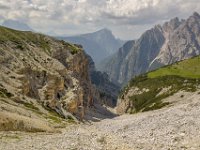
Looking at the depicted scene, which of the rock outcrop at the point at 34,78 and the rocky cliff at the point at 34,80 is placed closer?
the rocky cliff at the point at 34,80

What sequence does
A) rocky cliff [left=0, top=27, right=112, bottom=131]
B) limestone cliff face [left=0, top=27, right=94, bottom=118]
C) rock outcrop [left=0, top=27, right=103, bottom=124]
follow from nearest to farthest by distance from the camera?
rocky cliff [left=0, top=27, right=112, bottom=131]
rock outcrop [left=0, top=27, right=103, bottom=124]
limestone cliff face [left=0, top=27, right=94, bottom=118]

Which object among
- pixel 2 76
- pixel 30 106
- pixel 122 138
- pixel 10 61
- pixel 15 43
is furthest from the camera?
pixel 15 43

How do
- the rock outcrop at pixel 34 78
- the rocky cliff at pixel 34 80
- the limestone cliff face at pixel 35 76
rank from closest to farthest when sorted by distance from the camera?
the rocky cliff at pixel 34 80 → the rock outcrop at pixel 34 78 → the limestone cliff face at pixel 35 76

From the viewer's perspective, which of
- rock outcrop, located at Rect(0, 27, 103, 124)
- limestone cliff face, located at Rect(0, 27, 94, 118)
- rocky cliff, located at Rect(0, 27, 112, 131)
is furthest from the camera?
limestone cliff face, located at Rect(0, 27, 94, 118)

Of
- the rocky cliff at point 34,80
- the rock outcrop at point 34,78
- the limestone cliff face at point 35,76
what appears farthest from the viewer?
the limestone cliff face at point 35,76

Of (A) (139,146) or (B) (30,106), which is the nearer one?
(A) (139,146)

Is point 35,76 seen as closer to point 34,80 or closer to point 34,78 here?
point 34,78

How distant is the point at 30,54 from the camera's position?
17525 cm

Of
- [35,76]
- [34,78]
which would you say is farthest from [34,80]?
[35,76]

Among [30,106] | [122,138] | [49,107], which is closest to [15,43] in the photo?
[49,107]

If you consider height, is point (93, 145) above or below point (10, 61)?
below

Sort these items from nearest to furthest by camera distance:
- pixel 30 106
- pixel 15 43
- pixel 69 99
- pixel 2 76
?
pixel 30 106
pixel 2 76
pixel 69 99
pixel 15 43

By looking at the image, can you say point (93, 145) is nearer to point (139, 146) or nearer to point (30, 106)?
point (139, 146)

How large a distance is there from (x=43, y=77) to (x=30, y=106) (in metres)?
44.8
